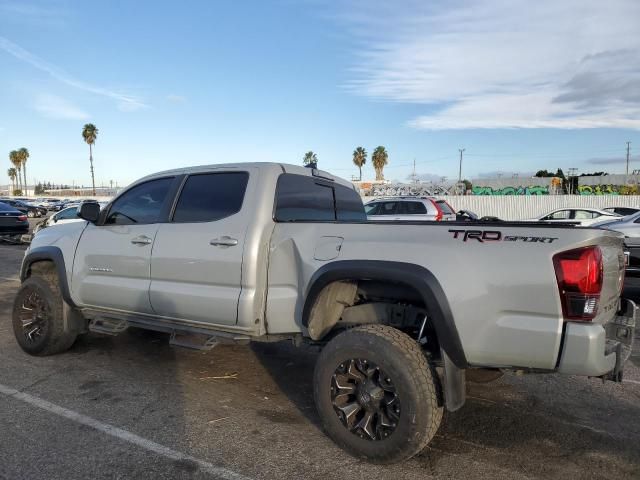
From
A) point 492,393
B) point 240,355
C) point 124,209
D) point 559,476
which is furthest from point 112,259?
point 559,476

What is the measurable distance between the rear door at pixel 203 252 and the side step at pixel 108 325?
638 millimetres

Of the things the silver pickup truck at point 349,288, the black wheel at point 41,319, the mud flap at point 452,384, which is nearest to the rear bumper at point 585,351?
the silver pickup truck at point 349,288

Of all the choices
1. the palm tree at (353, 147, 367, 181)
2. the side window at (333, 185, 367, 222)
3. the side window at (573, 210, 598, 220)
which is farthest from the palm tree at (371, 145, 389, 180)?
the side window at (333, 185, 367, 222)

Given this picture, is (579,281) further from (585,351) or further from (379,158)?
(379,158)

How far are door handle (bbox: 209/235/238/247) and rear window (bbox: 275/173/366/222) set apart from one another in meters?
0.38

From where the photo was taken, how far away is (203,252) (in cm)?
415

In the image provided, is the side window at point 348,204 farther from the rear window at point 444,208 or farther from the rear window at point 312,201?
the rear window at point 444,208

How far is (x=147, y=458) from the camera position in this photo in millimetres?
3369

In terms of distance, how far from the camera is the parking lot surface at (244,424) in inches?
129

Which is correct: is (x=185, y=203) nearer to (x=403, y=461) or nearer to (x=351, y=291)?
(x=351, y=291)

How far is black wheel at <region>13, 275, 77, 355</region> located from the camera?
210 inches

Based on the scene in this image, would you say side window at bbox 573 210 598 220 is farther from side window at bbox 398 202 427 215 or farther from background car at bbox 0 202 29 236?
background car at bbox 0 202 29 236

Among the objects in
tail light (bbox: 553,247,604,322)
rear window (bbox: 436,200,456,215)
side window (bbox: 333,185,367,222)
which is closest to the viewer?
tail light (bbox: 553,247,604,322)

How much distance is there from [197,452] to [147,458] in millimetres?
313
